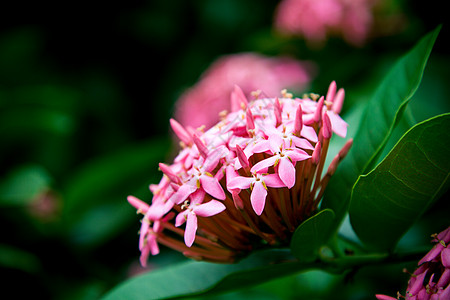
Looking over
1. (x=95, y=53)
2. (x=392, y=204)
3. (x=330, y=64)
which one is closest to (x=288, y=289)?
(x=392, y=204)

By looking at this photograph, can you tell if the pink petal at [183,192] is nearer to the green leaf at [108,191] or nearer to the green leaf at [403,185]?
the green leaf at [403,185]

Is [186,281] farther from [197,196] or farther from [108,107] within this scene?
[108,107]

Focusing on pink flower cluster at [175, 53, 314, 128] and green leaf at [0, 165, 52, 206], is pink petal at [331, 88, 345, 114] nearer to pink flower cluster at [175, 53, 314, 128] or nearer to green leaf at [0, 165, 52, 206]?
pink flower cluster at [175, 53, 314, 128]

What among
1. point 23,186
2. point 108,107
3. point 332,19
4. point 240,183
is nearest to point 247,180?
point 240,183

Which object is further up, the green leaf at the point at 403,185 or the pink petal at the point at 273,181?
the pink petal at the point at 273,181

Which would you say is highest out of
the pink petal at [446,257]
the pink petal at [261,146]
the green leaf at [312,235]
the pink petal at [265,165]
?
the pink petal at [261,146]

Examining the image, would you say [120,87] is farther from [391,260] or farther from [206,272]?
[391,260]

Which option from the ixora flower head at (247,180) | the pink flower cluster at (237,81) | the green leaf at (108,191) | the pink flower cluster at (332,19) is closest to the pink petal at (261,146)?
the ixora flower head at (247,180)
